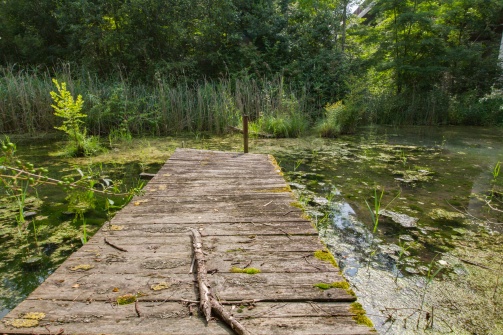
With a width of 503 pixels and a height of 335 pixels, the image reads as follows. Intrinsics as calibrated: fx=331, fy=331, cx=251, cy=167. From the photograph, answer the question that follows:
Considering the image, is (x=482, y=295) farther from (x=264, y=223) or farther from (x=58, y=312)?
(x=58, y=312)

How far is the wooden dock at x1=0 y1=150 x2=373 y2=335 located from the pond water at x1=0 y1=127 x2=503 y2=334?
551mm

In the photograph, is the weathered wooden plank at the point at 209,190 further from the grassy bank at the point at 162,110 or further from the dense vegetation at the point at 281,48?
the dense vegetation at the point at 281,48

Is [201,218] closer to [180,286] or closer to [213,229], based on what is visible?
[213,229]

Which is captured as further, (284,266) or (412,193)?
(412,193)

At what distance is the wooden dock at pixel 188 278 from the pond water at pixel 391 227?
55 centimetres

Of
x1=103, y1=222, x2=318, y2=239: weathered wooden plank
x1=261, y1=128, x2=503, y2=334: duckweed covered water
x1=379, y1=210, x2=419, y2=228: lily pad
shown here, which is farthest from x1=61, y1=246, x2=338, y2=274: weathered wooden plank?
x1=379, y1=210, x2=419, y2=228: lily pad

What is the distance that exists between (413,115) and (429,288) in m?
8.92

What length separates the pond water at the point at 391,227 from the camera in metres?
1.68

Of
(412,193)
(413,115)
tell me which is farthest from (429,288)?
(413,115)

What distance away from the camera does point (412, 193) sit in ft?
11.0

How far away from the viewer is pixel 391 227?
258 cm

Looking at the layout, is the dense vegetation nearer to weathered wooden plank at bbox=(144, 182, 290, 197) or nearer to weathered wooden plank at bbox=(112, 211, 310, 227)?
weathered wooden plank at bbox=(144, 182, 290, 197)

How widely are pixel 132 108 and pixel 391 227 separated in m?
5.63

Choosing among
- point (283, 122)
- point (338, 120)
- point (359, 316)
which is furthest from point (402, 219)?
point (338, 120)
